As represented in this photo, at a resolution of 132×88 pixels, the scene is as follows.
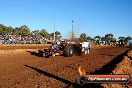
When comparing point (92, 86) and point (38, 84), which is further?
point (38, 84)

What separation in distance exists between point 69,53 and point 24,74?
12.0 metres

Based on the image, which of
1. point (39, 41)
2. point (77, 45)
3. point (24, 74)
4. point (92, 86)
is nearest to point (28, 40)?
point (39, 41)

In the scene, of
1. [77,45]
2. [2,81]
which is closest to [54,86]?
[2,81]

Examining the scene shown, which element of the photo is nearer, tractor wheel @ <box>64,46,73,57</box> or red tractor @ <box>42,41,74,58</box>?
red tractor @ <box>42,41,74,58</box>

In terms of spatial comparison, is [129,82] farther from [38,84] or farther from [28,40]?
[28,40]

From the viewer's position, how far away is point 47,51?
977 inches

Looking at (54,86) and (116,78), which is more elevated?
(116,78)

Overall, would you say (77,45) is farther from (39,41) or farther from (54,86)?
(39,41)

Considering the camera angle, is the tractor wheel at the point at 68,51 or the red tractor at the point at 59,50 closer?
the red tractor at the point at 59,50

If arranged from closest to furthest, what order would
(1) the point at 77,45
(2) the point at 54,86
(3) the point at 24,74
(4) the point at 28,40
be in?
(2) the point at 54,86 < (3) the point at 24,74 < (1) the point at 77,45 < (4) the point at 28,40

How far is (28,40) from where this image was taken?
182ft

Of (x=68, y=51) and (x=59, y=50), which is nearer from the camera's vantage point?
(x=59, y=50)

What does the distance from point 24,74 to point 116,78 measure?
7.09 metres

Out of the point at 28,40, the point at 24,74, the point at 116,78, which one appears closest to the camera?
the point at 116,78
